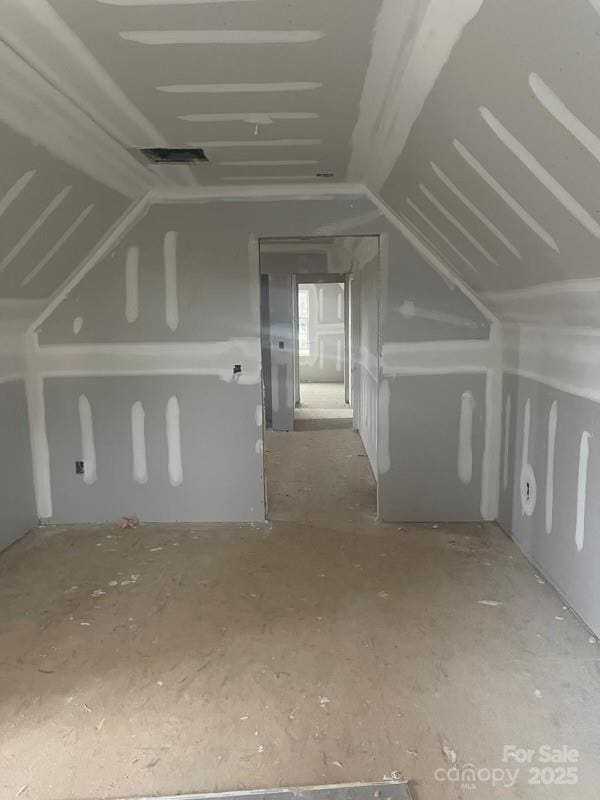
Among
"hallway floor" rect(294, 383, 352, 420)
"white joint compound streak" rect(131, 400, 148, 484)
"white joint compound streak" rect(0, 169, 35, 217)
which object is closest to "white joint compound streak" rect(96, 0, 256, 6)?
"white joint compound streak" rect(0, 169, 35, 217)

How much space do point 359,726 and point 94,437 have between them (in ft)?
8.79

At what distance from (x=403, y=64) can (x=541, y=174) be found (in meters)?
0.58

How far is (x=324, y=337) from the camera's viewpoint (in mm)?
11547

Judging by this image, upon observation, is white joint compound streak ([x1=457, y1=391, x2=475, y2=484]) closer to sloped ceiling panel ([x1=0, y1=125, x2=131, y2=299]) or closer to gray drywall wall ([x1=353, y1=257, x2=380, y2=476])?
gray drywall wall ([x1=353, y1=257, x2=380, y2=476])

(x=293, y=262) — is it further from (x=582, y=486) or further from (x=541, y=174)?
(x=541, y=174)

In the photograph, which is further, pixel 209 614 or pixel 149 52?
pixel 209 614

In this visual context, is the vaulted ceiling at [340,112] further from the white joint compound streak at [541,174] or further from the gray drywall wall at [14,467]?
the gray drywall wall at [14,467]

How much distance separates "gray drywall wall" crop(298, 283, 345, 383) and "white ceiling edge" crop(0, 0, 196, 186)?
8.82 meters

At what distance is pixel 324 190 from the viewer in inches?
148

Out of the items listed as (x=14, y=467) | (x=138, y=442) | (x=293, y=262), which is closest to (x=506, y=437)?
(x=138, y=442)

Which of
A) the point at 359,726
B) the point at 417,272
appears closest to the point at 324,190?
the point at 417,272

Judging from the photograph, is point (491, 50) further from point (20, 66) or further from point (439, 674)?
point (439, 674)
